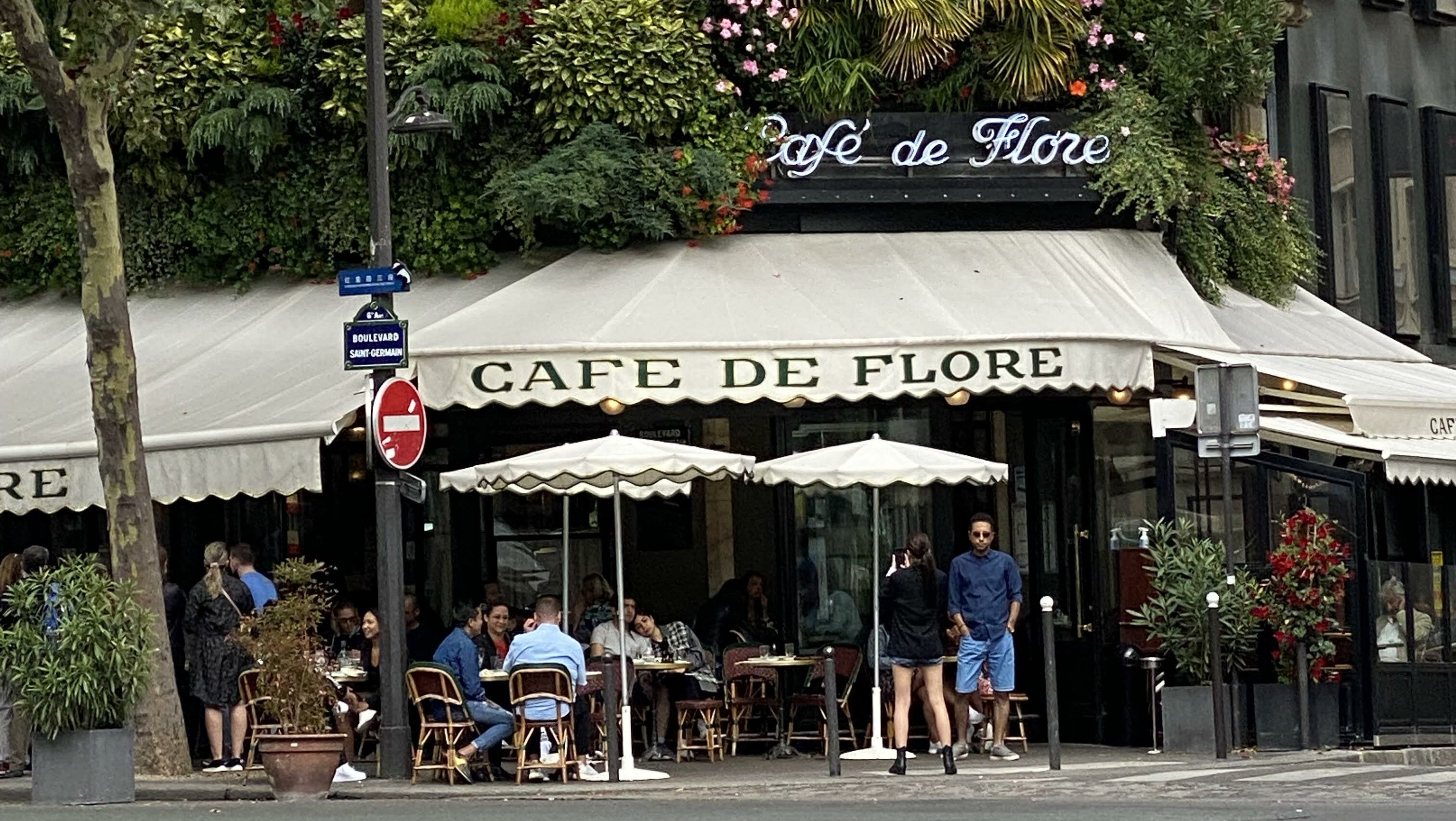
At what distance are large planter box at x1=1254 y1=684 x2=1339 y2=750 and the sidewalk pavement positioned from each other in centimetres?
21

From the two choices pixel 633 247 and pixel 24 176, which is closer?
pixel 633 247

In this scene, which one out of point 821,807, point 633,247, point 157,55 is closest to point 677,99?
point 633,247

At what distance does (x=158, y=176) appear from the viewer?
21.4 metres

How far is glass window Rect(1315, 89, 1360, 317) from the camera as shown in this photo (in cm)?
2469

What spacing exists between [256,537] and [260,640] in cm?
639

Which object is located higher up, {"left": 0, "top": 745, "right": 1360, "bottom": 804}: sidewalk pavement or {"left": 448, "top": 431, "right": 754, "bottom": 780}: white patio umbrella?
{"left": 448, "top": 431, "right": 754, "bottom": 780}: white patio umbrella

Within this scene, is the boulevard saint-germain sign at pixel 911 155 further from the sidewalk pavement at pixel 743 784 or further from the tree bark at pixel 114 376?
the tree bark at pixel 114 376

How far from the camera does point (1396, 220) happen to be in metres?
26.0

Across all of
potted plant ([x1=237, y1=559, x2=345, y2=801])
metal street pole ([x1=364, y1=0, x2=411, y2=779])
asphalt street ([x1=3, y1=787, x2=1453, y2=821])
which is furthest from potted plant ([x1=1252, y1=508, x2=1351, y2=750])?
potted plant ([x1=237, y1=559, x2=345, y2=801])

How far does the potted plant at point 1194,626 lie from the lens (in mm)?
17875

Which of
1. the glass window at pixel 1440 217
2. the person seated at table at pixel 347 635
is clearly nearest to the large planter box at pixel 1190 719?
the person seated at table at pixel 347 635

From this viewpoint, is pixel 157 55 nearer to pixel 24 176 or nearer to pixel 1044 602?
pixel 24 176

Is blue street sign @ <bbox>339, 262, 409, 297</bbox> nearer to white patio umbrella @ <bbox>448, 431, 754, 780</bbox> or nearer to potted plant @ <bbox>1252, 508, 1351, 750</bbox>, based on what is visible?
white patio umbrella @ <bbox>448, 431, 754, 780</bbox>

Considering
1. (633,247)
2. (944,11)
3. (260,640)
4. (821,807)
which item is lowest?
(821,807)
